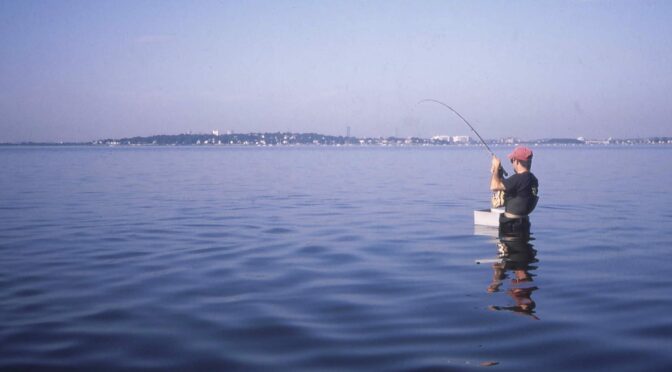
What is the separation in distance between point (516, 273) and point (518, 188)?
1547mm

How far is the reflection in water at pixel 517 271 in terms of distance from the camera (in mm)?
7170

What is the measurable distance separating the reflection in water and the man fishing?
A: 238 mm

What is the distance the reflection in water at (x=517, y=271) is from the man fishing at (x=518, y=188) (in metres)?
0.24

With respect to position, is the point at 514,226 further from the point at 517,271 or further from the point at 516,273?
the point at 516,273

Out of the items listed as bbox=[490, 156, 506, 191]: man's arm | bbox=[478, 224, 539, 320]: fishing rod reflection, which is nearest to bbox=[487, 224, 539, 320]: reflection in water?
bbox=[478, 224, 539, 320]: fishing rod reflection

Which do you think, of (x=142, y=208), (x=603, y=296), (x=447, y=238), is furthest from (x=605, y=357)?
(x=142, y=208)

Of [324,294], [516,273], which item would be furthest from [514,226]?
[324,294]

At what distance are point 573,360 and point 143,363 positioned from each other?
3.80 m

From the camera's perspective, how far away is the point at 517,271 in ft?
30.1

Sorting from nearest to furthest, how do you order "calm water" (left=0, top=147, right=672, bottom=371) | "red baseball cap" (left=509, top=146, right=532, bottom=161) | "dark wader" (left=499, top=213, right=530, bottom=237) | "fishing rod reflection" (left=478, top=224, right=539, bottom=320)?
→ "calm water" (left=0, top=147, right=672, bottom=371)
"fishing rod reflection" (left=478, top=224, right=539, bottom=320)
"red baseball cap" (left=509, top=146, right=532, bottom=161)
"dark wader" (left=499, top=213, right=530, bottom=237)

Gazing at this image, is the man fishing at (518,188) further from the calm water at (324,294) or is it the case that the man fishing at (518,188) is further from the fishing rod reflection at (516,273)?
the calm water at (324,294)

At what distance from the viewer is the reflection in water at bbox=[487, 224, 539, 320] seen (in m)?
7.17

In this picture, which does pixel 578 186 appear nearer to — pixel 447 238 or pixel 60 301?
pixel 447 238

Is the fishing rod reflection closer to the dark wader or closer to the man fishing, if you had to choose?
the dark wader
